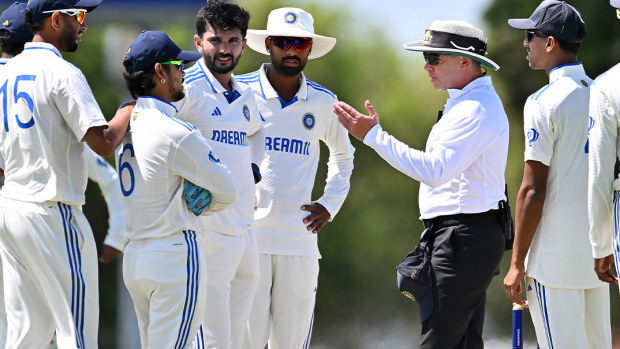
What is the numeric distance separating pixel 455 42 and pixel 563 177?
87cm

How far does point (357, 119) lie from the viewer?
4.95 m

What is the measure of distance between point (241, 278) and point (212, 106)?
95cm

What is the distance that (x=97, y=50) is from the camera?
41.0 feet

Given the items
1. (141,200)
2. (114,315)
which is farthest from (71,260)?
(114,315)

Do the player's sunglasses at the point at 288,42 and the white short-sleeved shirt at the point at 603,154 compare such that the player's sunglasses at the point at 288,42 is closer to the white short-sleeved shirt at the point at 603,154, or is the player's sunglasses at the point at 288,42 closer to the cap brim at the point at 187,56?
the cap brim at the point at 187,56

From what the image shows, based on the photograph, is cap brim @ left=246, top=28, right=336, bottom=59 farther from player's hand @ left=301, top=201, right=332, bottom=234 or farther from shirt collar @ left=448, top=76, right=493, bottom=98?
shirt collar @ left=448, top=76, right=493, bottom=98

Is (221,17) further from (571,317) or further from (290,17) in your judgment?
(571,317)

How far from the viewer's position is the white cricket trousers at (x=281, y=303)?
19.2ft

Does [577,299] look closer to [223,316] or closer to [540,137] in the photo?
[540,137]

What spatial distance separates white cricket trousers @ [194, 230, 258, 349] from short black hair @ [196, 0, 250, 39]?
1143mm

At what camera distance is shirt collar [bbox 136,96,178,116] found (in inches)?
185

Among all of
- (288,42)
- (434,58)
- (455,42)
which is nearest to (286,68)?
(288,42)

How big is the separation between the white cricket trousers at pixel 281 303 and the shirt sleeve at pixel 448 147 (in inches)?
48.7

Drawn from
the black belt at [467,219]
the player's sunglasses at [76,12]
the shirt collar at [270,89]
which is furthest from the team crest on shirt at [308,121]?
the player's sunglasses at [76,12]
